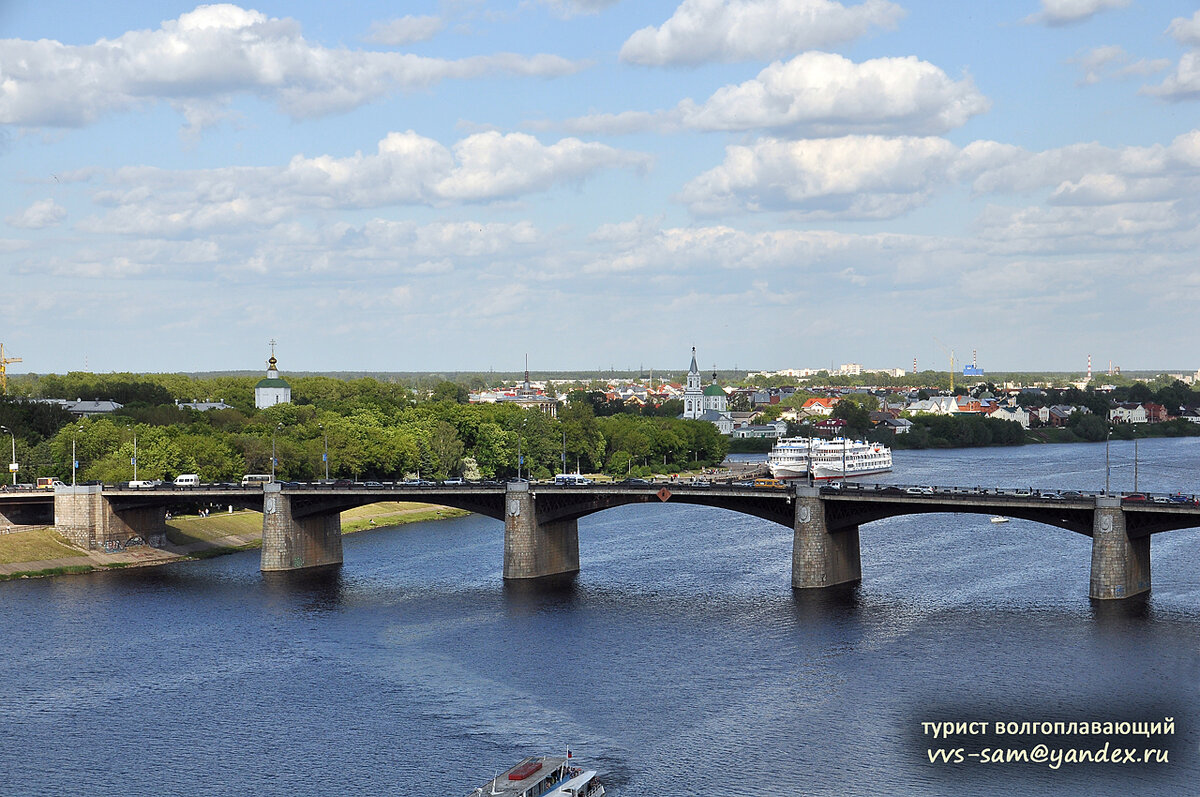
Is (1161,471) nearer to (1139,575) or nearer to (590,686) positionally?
(1139,575)

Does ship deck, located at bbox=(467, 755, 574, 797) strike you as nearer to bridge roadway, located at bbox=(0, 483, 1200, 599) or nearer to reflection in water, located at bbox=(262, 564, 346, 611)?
reflection in water, located at bbox=(262, 564, 346, 611)

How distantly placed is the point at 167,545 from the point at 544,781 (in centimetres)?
7931

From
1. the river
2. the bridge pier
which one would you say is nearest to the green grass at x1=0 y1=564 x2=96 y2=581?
the river

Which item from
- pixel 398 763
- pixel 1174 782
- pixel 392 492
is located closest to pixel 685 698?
pixel 398 763

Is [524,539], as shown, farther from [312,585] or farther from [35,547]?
[35,547]

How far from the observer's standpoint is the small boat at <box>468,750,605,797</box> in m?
54.7

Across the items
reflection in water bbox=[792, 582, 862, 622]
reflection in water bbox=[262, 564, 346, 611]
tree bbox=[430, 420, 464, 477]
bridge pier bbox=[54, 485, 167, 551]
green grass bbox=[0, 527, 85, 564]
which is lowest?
reflection in water bbox=[792, 582, 862, 622]

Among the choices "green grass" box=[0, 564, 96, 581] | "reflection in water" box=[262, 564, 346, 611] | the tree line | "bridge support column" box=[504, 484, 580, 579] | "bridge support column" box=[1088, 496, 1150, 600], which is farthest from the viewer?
the tree line

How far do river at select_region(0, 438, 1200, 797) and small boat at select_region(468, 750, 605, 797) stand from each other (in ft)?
5.76

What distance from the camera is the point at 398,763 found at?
61062 millimetres

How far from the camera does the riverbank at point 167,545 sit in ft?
372

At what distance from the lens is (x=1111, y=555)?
295ft

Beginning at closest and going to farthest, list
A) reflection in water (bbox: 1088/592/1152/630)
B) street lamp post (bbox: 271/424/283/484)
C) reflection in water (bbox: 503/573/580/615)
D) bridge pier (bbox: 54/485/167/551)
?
reflection in water (bbox: 1088/592/1152/630), reflection in water (bbox: 503/573/580/615), bridge pier (bbox: 54/485/167/551), street lamp post (bbox: 271/424/283/484)

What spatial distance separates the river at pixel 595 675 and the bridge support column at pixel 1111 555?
2.02 metres
